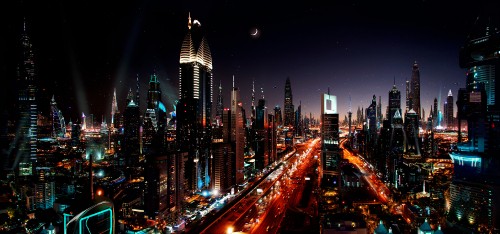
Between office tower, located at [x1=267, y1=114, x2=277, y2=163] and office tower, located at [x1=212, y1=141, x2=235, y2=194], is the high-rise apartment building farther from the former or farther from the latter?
office tower, located at [x1=212, y1=141, x2=235, y2=194]

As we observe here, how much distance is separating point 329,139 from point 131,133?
63.1ft

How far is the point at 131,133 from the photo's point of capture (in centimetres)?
2909

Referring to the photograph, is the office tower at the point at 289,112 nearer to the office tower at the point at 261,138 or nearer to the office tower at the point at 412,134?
the office tower at the point at 261,138

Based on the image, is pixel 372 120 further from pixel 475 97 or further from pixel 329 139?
pixel 475 97

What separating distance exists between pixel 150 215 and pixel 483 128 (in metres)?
15.3

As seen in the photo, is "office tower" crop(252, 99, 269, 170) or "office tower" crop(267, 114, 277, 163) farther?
"office tower" crop(267, 114, 277, 163)

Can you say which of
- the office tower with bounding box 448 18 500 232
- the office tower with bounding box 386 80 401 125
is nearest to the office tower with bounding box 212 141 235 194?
the office tower with bounding box 448 18 500 232

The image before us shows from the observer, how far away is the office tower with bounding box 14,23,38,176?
1580 cm

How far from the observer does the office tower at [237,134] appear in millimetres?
21228

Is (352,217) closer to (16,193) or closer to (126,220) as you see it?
(126,220)

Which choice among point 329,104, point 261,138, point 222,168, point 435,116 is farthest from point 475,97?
point 435,116

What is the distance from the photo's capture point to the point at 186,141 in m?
23.8

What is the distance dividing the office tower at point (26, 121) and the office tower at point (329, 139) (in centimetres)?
1797

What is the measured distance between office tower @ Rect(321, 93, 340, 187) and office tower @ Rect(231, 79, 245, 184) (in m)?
5.95
